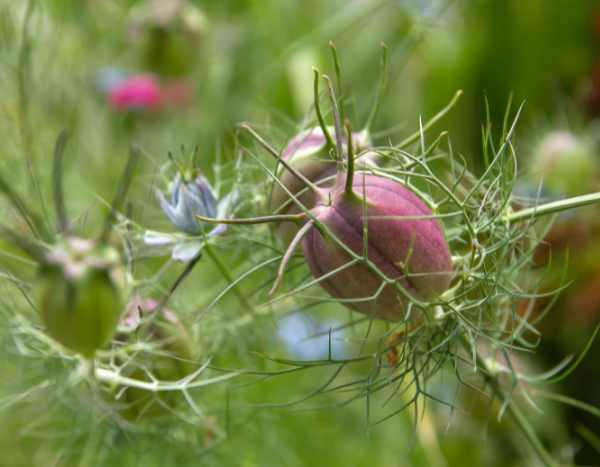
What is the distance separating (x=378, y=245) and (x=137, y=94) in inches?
26.9

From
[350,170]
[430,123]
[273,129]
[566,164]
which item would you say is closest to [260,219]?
[350,170]

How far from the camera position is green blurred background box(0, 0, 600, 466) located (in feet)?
2.36

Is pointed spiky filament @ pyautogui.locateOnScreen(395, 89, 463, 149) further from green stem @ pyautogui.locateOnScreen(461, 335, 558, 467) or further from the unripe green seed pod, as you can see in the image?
the unripe green seed pod

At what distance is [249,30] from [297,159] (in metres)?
0.70

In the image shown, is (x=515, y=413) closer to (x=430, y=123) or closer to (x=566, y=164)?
(x=430, y=123)

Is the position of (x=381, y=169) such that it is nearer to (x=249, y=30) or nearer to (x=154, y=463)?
(x=154, y=463)

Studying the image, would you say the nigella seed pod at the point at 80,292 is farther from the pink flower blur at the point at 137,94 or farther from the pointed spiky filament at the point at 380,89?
the pink flower blur at the point at 137,94

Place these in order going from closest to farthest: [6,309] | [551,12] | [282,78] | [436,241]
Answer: [436,241], [6,309], [282,78], [551,12]

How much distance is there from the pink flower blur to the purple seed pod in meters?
0.65

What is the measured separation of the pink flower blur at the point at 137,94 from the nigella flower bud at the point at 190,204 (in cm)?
53

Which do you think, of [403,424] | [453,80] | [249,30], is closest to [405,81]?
[453,80]

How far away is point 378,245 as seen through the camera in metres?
0.42

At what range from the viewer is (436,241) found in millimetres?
438

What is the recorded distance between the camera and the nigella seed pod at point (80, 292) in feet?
1.17
